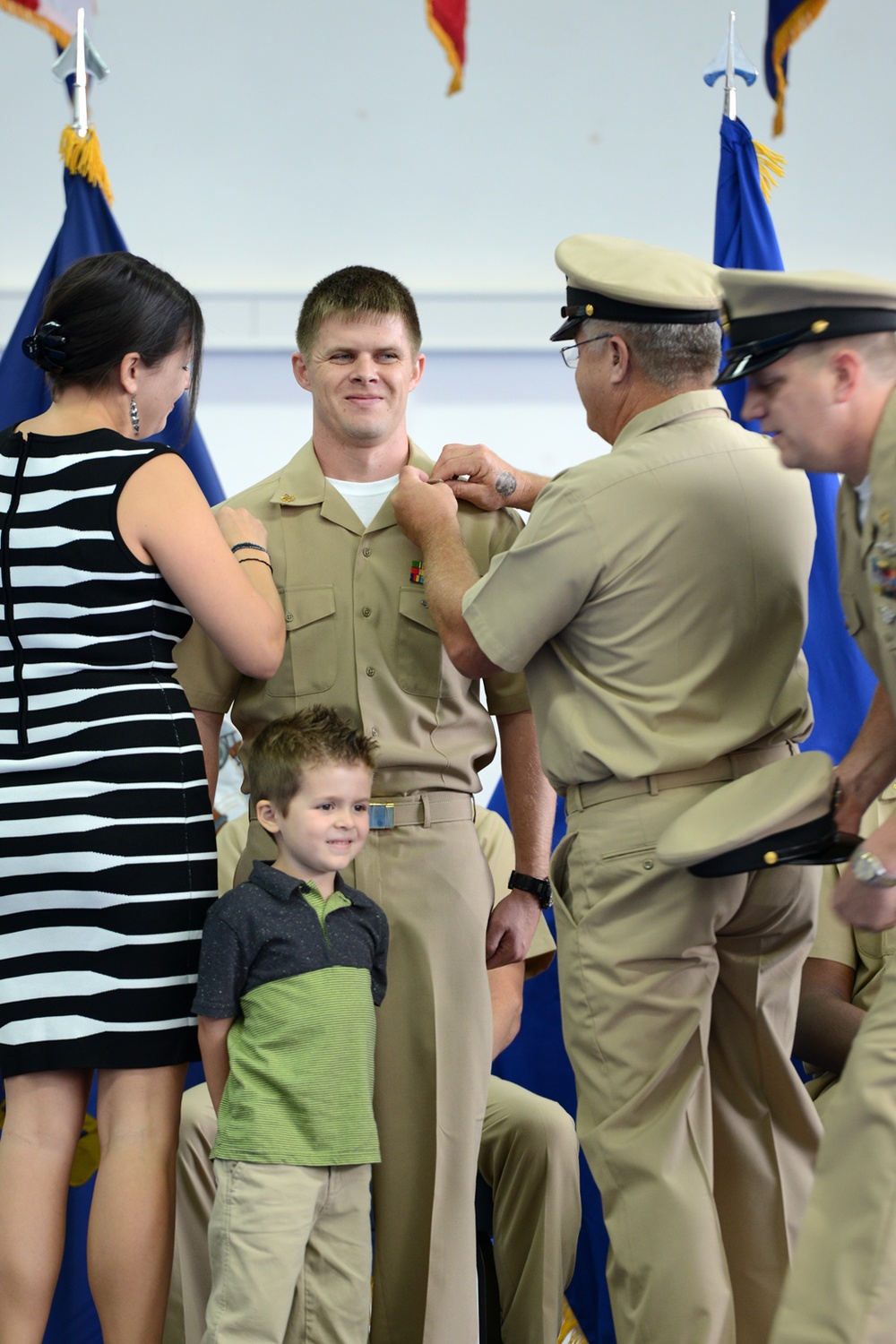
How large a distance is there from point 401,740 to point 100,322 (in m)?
0.72

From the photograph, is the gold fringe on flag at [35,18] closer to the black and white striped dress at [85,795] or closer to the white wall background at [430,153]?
the black and white striped dress at [85,795]

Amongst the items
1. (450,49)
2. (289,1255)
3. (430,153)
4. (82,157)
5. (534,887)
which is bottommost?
(289,1255)

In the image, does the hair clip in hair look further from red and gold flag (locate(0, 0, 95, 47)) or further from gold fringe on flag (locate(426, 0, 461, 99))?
gold fringe on flag (locate(426, 0, 461, 99))

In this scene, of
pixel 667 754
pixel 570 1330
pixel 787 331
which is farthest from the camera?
pixel 570 1330

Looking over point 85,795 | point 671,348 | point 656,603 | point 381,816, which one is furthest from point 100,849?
point 671,348

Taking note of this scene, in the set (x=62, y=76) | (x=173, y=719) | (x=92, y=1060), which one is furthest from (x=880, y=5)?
(x=92, y=1060)

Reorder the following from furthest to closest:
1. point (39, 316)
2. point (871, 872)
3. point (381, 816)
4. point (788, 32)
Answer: point (788, 32) → point (39, 316) → point (381, 816) → point (871, 872)

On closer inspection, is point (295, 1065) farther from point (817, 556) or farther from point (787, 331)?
point (817, 556)

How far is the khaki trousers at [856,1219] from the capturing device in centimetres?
119

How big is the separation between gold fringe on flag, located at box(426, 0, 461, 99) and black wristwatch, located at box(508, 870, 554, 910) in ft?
8.81

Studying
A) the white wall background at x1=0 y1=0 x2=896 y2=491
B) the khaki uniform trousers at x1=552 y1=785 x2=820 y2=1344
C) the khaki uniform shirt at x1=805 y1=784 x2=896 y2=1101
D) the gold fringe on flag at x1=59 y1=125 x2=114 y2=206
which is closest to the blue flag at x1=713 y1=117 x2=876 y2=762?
the khaki uniform shirt at x1=805 y1=784 x2=896 y2=1101

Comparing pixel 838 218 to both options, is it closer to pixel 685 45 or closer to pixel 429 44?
pixel 685 45

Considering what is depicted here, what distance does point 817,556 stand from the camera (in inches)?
104

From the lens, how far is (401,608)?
2055 millimetres
